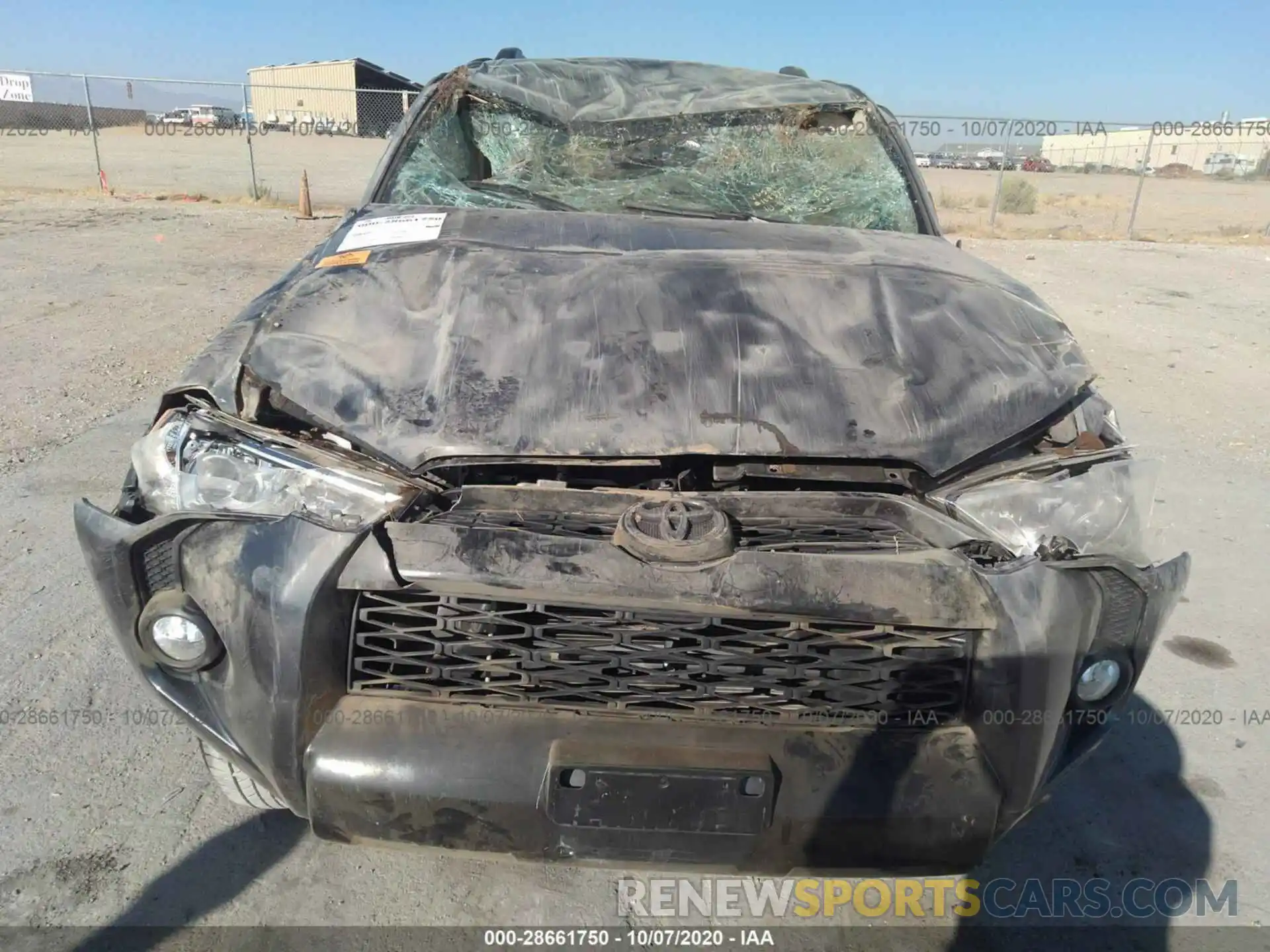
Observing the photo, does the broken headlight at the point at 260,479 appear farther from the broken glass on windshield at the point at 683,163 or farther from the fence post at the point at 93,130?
the fence post at the point at 93,130

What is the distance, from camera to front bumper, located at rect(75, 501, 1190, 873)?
1.65 metres

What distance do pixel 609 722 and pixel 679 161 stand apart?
2526mm

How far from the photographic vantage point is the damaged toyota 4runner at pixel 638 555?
1.67 metres

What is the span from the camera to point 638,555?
1680 millimetres

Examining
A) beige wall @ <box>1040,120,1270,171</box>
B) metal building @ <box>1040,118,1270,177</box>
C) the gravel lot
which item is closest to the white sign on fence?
the gravel lot

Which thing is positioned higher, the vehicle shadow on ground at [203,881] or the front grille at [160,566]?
the front grille at [160,566]

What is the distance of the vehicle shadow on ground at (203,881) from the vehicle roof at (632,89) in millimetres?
2738

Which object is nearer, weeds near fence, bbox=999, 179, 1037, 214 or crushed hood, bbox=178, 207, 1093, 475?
crushed hood, bbox=178, 207, 1093, 475

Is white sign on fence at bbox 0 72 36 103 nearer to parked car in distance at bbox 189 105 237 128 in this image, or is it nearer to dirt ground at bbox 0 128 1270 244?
dirt ground at bbox 0 128 1270 244

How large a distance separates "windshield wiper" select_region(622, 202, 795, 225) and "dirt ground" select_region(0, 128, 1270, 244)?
770cm

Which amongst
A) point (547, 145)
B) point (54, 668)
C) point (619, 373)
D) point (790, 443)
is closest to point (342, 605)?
point (619, 373)

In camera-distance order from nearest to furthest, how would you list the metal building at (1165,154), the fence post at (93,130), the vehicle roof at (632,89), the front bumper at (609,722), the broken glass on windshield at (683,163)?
the front bumper at (609,722) < the broken glass on windshield at (683,163) < the vehicle roof at (632,89) < the fence post at (93,130) < the metal building at (1165,154)

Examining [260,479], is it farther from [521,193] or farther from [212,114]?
[212,114]
